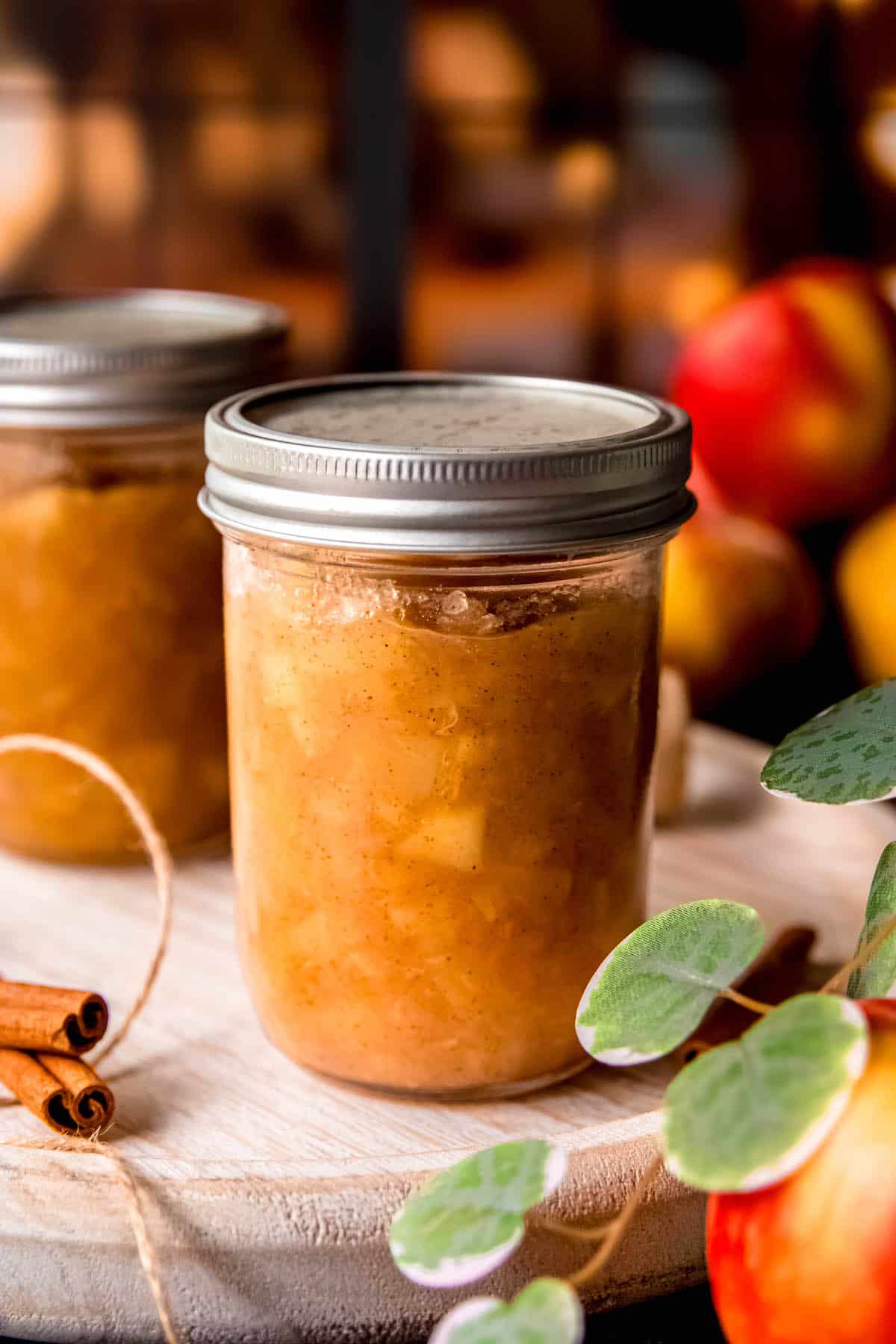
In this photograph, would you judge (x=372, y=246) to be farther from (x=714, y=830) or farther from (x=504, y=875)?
(x=504, y=875)

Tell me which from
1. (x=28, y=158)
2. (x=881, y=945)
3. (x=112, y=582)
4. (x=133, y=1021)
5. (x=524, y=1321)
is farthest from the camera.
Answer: (x=28, y=158)

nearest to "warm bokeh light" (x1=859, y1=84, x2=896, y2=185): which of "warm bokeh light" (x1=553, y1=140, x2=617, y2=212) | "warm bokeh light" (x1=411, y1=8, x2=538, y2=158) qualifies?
"warm bokeh light" (x1=553, y1=140, x2=617, y2=212)

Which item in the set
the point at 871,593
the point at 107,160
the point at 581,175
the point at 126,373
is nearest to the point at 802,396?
the point at 871,593

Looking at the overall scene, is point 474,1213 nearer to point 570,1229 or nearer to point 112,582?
point 570,1229

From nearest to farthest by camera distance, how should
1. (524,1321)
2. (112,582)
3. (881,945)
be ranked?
(524,1321) < (881,945) < (112,582)

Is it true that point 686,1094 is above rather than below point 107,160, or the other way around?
below

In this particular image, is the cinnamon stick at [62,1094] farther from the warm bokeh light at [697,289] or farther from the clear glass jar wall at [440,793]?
the warm bokeh light at [697,289]

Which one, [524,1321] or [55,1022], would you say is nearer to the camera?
[524,1321]

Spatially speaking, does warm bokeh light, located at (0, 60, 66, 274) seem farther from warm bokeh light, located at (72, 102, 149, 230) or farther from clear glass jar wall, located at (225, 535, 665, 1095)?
clear glass jar wall, located at (225, 535, 665, 1095)
